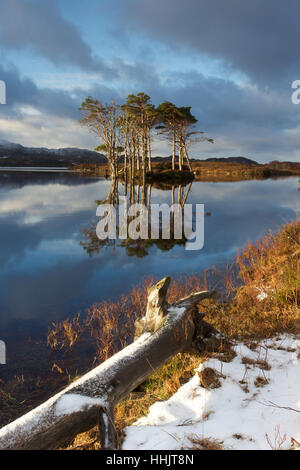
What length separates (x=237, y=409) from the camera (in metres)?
2.75

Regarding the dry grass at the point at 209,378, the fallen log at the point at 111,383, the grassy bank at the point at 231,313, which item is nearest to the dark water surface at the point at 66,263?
the grassy bank at the point at 231,313

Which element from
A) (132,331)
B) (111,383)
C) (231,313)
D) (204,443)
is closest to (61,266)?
(132,331)

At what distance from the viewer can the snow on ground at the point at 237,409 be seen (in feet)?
7.73

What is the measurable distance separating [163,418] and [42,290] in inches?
200

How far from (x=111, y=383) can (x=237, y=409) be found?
1.21m

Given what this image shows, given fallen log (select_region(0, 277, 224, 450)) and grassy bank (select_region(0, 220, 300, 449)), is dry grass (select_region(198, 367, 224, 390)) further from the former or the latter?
fallen log (select_region(0, 277, 224, 450))

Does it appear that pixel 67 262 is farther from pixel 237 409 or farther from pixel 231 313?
pixel 237 409

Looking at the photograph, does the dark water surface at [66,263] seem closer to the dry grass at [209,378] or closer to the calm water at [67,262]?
the calm water at [67,262]

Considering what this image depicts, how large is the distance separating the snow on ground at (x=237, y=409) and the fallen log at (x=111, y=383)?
0.34m

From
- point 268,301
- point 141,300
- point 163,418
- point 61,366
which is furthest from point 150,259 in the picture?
point 163,418

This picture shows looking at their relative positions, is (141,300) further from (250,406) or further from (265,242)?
(265,242)

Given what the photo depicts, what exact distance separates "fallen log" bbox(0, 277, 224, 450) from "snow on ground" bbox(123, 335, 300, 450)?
1.11 ft

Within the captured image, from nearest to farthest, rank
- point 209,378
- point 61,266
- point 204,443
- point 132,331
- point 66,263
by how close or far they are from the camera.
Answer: point 204,443 → point 209,378 → point 132,331 → point 61,266 → point 66,263
